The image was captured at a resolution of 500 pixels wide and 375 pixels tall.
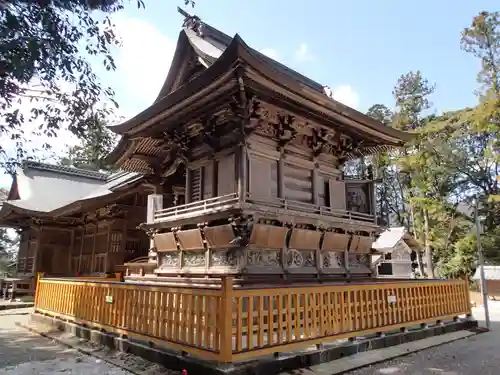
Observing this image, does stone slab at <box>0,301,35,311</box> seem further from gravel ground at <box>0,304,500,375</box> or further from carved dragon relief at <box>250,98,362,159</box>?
carved dragon relief at <box>250,98,362,159</box>

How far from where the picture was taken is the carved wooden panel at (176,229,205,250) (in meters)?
9.09

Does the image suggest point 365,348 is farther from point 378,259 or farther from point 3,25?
point 378,259

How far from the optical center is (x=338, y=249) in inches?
404

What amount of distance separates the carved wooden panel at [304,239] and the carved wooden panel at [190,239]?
227cm

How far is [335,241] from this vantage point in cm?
1001

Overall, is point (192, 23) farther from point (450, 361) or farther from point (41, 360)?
point (450, 361)

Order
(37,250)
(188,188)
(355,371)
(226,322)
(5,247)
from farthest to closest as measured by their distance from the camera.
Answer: (5,247)
(37,250)
(188,188)
(355,371)
(226,322)

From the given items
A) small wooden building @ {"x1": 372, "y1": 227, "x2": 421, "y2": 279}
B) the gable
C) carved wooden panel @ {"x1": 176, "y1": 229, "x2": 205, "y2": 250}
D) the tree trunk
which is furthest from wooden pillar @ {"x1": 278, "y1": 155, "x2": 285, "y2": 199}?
the tree trunk

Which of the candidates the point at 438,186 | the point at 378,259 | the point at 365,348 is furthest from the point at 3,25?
the point at 438,186

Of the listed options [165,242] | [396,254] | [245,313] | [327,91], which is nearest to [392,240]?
[396,254]

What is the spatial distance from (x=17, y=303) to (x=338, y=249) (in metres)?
13.6

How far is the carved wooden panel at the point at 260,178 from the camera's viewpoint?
29.0ft

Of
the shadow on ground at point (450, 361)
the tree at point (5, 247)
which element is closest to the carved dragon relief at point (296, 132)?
the shadow on ground at point (450, 361)

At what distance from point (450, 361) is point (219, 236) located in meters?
5.06
